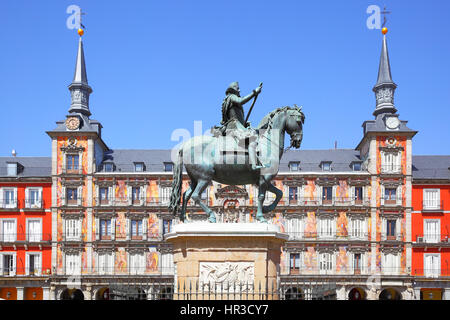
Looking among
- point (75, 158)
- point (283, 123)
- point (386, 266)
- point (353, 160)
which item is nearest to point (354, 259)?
point (386, 266)

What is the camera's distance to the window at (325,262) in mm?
54844

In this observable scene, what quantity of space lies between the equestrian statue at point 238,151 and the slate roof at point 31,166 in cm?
4582

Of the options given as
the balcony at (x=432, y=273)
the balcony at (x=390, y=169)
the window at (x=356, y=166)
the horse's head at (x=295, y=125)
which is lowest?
the balcony at (x=432, y=273)

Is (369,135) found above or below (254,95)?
above

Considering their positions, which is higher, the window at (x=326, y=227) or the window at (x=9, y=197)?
the window at (x=9, y=197)

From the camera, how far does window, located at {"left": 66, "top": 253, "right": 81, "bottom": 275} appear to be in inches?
2159

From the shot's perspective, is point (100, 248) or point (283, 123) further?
point (100, 248)

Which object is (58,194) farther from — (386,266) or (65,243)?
(386,266)

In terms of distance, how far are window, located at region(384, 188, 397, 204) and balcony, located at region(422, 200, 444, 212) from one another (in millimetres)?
2823

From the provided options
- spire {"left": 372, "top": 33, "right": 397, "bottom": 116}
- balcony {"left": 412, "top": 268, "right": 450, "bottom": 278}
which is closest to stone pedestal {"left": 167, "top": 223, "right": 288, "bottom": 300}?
balcony {"left": 412, "top": 268, "right": 450, "bottom": 278}

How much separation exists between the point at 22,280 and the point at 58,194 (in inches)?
330

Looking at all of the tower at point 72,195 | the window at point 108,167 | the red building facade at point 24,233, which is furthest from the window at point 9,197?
the window at point 108,167

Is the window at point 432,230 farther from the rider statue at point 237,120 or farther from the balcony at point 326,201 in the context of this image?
the rider statue at point 237,120
